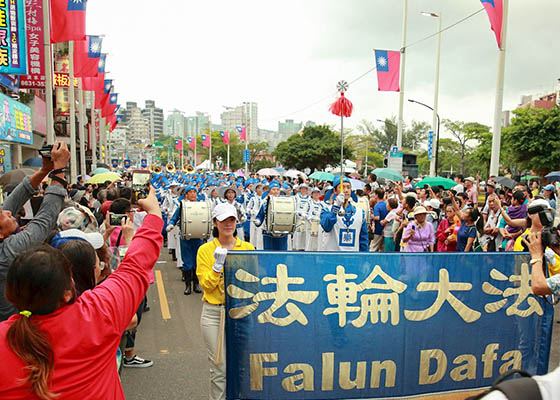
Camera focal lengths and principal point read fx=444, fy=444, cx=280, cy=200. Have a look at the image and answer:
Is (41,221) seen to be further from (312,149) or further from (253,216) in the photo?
(312,149)

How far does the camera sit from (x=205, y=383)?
4.70 meters

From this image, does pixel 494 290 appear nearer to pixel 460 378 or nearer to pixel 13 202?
pixel 460 378

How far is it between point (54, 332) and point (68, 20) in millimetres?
16037

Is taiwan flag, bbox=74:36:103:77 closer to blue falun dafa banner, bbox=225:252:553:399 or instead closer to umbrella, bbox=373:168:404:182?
umbrella, bbox=373:168:404:182

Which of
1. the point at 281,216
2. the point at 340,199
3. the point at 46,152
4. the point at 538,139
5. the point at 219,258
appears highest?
the point at 538,139

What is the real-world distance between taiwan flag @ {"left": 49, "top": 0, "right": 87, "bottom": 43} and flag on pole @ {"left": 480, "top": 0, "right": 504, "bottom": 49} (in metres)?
13.7

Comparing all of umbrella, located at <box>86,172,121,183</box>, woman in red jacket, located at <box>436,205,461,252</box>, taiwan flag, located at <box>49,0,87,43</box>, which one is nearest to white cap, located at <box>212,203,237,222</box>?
woman in red jacket, located at <box>436,205,461,252</box>

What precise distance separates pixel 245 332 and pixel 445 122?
52.3 metres

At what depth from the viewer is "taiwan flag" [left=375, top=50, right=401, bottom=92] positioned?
21.0 meters

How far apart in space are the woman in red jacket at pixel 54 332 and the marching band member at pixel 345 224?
667cm

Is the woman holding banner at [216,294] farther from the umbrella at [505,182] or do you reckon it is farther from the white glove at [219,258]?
the umbrella at [505,182]

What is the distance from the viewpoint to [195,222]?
8281 millimetres

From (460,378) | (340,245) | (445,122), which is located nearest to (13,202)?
(460,378)

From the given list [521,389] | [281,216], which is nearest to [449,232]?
[281,216]
